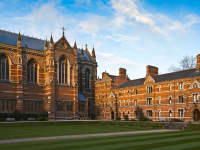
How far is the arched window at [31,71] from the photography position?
63438 mm

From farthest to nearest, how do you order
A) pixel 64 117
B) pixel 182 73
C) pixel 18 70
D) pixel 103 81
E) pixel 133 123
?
pixel 103 81
pixel 64 117
pixel 18 70
pixel 182 73
pixel 133 123

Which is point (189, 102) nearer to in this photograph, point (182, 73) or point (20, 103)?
point (182, 73)

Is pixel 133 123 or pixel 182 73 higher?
pixel 182 73

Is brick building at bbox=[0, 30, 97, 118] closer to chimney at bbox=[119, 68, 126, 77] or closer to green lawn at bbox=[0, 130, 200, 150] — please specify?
chimney at bbox=[119, 68, 126, 77]

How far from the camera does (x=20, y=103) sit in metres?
58.6

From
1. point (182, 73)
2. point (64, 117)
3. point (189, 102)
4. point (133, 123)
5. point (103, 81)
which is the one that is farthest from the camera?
point (103, 81)

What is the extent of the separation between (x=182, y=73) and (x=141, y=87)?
37.6ft

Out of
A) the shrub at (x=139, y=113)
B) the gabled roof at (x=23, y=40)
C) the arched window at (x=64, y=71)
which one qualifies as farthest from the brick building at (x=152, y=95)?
the gabled roof at (x=23, y=40)

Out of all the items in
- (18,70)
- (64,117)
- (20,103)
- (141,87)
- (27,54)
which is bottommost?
(64,117)

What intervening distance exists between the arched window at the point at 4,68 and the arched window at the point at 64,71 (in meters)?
13.5

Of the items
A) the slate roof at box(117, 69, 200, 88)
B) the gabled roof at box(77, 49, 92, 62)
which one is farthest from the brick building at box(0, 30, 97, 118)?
the slate roof at box(117, 69, 200, 88)

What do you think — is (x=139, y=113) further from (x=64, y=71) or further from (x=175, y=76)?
(x=64, y=71)

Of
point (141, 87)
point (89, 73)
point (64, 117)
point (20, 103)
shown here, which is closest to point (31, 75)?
point (20, 103)

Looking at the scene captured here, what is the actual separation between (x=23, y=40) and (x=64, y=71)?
47.4 feet
